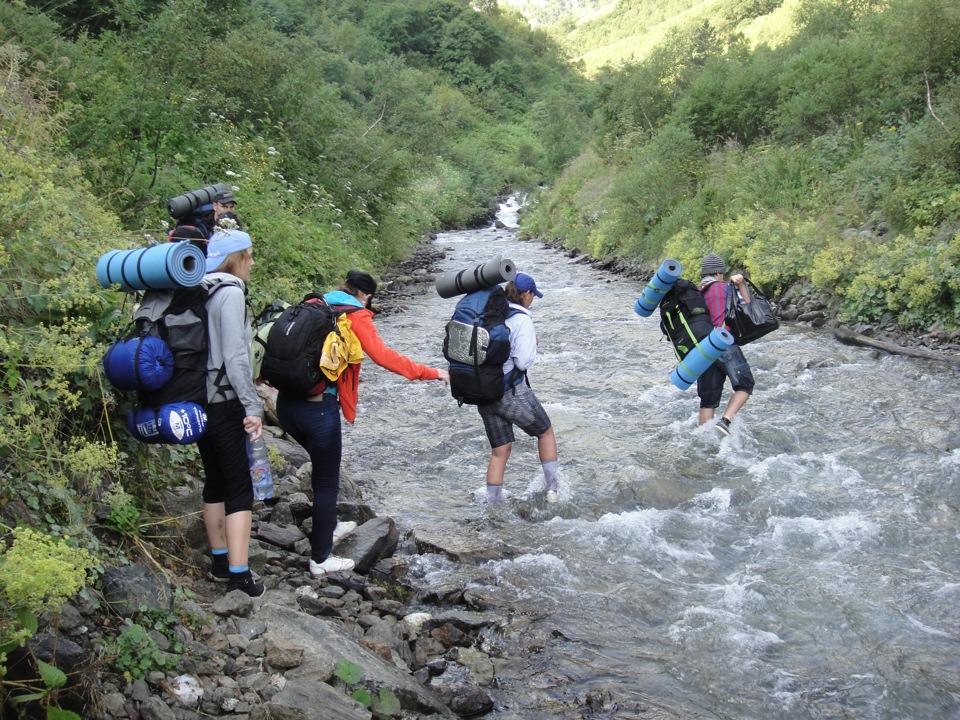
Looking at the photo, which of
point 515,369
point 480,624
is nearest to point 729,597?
point 480,624

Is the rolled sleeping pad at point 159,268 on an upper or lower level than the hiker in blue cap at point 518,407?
upper

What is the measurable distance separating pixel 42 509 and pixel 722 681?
13.1 ft

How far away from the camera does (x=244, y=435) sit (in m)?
4.50

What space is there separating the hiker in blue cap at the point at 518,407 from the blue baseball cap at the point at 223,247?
8.20 ft

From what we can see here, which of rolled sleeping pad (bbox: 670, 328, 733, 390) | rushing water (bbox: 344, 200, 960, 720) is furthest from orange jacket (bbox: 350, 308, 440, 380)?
rolled sleeping pad (bbox: 670, 328, 733, 390)

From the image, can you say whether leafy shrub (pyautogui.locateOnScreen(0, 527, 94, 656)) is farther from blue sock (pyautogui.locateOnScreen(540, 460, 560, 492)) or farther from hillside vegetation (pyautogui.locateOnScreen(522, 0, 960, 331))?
hillside vegetation (pyautogui.locateOnScreen(522, 0, 960, 331))

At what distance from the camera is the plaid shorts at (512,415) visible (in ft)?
21.9

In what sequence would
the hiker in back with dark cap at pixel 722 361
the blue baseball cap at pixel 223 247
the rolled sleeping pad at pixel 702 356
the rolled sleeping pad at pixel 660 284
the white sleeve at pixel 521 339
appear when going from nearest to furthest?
the blue baseball cap at pixel 223 247 → the white sleeve at pixel 521 339 → the rolled sleeping pad at pixel 702 356 → the rolled sleeping pad at pixel 660 284 → the hiker in back with dark cap at pixel 722 361

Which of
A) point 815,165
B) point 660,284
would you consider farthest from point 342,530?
point 815,165

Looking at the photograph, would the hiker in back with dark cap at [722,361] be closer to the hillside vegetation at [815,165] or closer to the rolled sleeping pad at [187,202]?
the hillside vegetation at [815,165]

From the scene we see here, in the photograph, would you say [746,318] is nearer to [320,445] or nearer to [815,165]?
[320,445]

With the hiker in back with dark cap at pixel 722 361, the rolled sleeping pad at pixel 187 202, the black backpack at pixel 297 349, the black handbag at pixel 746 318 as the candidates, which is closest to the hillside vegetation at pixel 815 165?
the black handbag at pixel 746 318

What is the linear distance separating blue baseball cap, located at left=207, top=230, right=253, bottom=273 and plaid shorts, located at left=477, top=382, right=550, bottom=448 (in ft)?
9.28

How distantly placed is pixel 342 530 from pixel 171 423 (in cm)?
216
